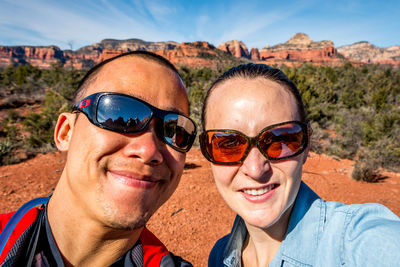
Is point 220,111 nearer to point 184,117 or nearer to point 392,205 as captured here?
point 184,117

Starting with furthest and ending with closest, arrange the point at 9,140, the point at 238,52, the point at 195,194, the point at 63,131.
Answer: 1. the point at 238,52
2. the point at 9,140
3. the point at 195,194
4. the point at 63,131

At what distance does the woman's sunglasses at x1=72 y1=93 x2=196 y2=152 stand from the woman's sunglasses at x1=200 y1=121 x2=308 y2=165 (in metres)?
0.35

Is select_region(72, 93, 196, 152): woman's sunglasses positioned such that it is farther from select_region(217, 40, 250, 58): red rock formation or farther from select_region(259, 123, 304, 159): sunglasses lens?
select_region(217, 40, 250, 58): red rock formation

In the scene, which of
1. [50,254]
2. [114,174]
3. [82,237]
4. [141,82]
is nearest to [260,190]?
[114,174]

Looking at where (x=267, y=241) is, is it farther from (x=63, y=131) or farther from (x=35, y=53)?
(x=35, y=53)

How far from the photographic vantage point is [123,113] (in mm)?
1221

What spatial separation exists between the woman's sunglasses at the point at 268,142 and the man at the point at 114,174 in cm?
29

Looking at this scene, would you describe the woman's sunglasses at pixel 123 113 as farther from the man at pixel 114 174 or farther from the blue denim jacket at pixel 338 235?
the blue denim jacket at pixel 338 235

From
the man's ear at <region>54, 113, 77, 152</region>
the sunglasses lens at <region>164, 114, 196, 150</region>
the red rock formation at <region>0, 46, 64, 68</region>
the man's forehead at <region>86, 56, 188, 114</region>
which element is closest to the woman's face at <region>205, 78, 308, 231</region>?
the sunglasses lens at <region>164, 114, 196, 150</region>

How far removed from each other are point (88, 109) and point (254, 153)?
1096 millimetres

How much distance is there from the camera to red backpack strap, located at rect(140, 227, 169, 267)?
124 centimetres

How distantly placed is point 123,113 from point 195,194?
4151mm

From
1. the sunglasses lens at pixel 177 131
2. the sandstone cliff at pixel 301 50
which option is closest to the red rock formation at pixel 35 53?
the sandstone cliff at pixel 301 50

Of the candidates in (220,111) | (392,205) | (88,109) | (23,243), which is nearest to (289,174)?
(220,111)
